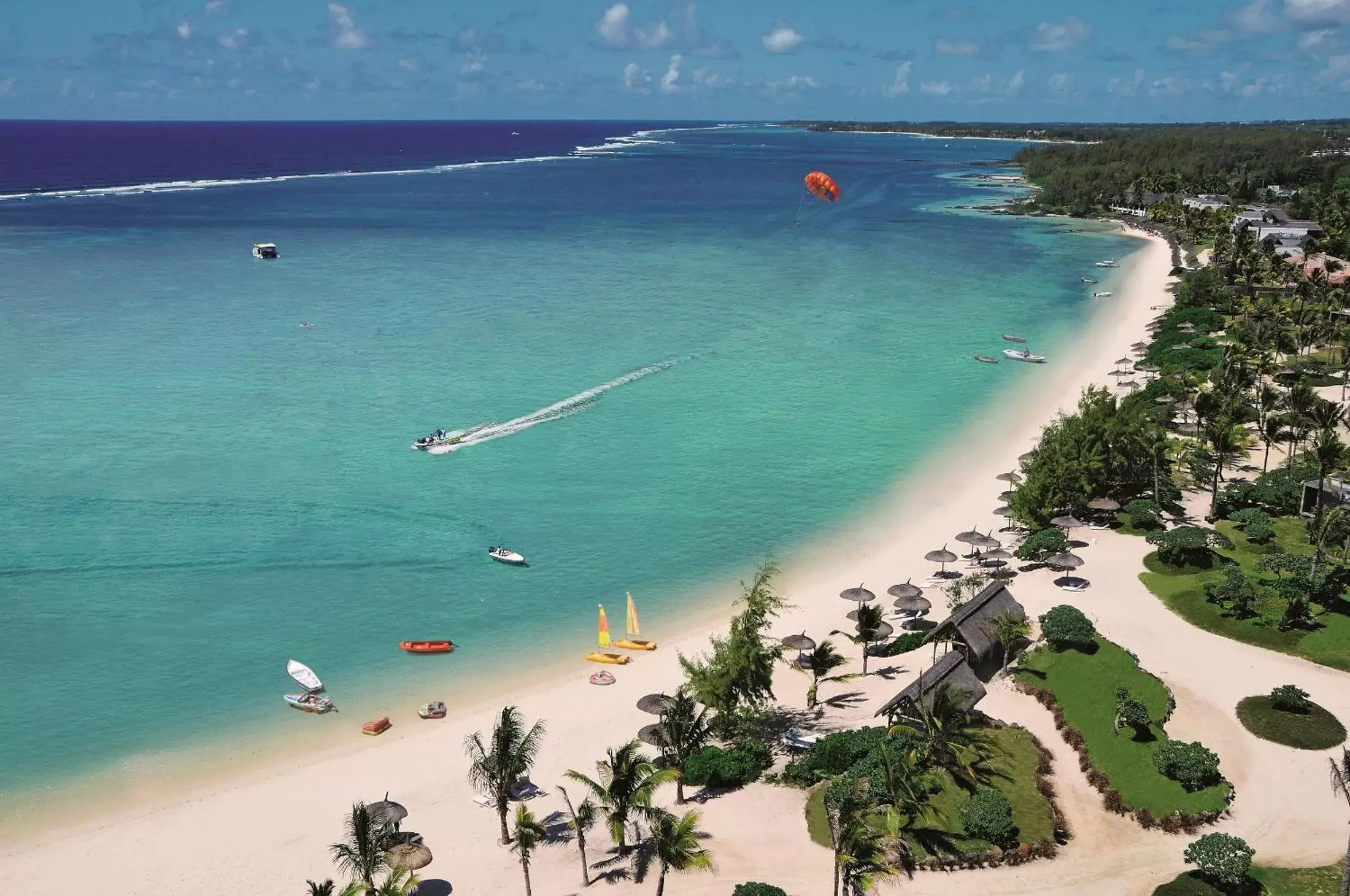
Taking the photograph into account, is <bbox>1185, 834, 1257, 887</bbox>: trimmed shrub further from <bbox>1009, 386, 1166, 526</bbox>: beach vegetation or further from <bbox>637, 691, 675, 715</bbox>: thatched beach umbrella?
<bbox>1009, 386, 1166, 526</bbox>: beach vegetation

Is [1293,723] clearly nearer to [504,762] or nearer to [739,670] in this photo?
[739,670]

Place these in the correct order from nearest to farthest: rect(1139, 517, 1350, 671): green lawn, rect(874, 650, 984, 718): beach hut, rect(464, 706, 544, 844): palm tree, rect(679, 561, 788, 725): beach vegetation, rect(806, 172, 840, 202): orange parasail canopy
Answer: rect(464, 706, 544, 844): palm tree < rect(874, 650, 984, 718): beach hut < rect(679, 561, 788, 725): beach vegetation < rect(1139, 517, 1350, 671): green lawn < rect(806, 172, 840, 202): orange parasail canopy

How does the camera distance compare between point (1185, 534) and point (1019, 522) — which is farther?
point (1019, 522)

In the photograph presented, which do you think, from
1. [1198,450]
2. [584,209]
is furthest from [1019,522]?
[584,209]

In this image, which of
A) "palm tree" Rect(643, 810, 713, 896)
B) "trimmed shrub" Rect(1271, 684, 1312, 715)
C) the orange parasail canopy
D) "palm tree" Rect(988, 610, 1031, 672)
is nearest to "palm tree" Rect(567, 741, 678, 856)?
"palm tree" Rect(643, 810, 713, 896)

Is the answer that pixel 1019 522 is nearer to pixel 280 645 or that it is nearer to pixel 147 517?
pixel 280 645
